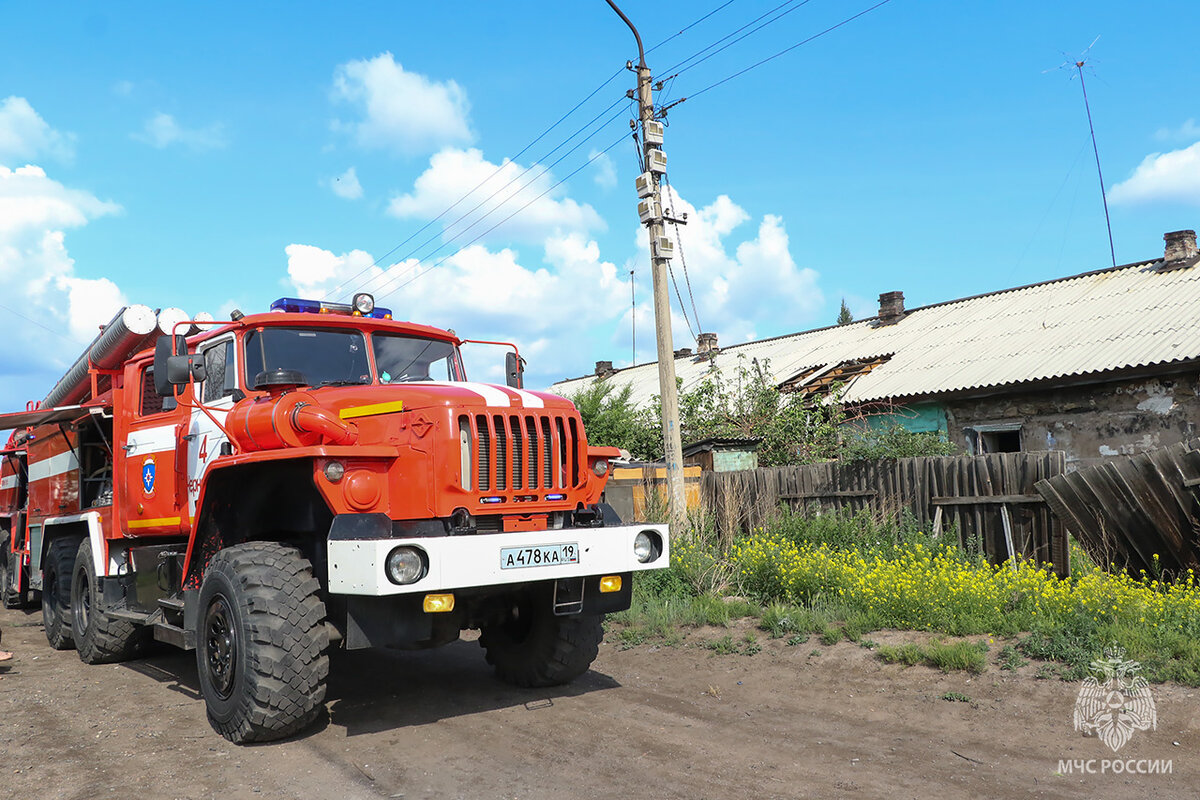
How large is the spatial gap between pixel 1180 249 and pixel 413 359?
54.1 feet

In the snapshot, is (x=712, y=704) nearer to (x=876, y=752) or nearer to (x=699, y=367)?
(x=876, y=752)

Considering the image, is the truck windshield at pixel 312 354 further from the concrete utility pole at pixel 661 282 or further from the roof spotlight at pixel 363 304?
the concrete utility pole at pixel 661 282

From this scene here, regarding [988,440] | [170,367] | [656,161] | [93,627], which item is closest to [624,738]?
[170,367]

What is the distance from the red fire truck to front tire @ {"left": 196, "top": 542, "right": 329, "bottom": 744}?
11 millimetres

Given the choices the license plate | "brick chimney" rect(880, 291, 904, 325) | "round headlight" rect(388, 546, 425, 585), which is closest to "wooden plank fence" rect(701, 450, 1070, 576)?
the license plate

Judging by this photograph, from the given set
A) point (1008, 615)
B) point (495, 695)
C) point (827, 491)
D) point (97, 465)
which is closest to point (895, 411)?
point (827, 491)

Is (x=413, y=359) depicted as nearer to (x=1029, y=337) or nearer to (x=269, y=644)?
(x=269, y=644)

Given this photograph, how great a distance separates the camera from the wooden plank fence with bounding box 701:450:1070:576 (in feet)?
28.0

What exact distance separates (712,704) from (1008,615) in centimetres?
275

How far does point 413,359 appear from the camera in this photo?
261 inches

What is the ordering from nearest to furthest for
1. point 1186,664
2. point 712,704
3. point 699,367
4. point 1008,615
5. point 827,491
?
point 1186,664
point 712,704
point 1008,615
point 827,491
point 699,367

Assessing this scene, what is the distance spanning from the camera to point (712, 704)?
5.85 metres

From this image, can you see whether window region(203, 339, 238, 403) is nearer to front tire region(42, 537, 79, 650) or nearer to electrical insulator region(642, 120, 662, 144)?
front tire region(42, 537, 79, 650)

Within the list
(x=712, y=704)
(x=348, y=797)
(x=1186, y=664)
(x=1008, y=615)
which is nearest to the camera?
(x=348, y=797)
